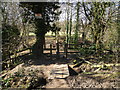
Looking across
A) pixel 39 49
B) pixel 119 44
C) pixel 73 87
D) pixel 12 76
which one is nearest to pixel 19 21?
pixel 39 49

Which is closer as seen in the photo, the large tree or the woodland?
the woodland

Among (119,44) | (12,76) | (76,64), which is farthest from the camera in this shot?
(76,64)

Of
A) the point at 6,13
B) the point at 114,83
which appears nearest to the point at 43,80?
the point at 114,83

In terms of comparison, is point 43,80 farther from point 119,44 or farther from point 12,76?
point 119,44

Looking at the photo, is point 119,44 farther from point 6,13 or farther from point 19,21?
point 6,13

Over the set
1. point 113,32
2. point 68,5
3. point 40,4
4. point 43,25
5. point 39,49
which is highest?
point 68,5

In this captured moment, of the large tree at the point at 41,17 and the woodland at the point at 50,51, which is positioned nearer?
the woodland at the point at 50,51

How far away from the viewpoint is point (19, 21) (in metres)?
6.93

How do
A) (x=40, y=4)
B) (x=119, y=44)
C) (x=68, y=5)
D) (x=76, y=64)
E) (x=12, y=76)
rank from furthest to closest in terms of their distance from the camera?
(x=68, y=5), (x=40, y=4), (x=76, y=64), (x=119, y=44), (x=12, y=76)

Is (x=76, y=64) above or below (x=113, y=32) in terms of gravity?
below

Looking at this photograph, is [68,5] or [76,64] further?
[68,5]

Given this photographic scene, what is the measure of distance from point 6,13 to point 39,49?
3.24 m

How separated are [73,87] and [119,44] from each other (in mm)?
3268

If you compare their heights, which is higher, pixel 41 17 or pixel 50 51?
pixel 41 17
